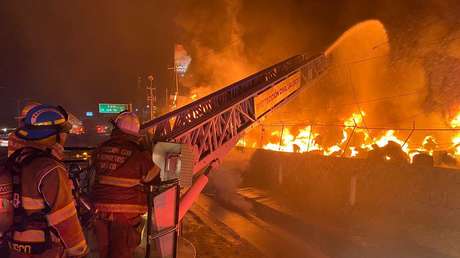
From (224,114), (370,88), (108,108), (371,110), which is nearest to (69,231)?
(224,114)

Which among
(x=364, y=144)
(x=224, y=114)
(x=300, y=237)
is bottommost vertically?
(x=300, y=237)

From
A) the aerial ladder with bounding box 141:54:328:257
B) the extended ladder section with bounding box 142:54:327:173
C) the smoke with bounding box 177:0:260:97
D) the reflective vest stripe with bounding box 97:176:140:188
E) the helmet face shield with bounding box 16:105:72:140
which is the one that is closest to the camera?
the helmet face shield with bounding box 16:105:72:140

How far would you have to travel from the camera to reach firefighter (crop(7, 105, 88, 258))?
229 cm

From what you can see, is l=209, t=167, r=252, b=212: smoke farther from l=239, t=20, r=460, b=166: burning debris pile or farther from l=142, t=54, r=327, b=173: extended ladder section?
l=142, t=54, r=327, b=173: extended ladder section

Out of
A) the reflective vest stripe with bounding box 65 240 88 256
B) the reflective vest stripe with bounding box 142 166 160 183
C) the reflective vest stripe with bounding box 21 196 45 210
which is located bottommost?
the reflective vest stripe with bounding box 65 240 88 256

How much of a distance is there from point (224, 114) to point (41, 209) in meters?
4.52

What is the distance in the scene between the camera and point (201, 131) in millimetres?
6102

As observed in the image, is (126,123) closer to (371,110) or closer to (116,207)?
(116,207)

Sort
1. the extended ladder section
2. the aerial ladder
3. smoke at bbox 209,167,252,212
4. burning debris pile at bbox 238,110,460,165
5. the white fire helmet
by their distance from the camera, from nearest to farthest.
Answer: the white fire helmet < the aerial ladder < the extended ladder section < burning debris pile at bbox 238,110,460,165 < smoke at bbox 209,167,252,212

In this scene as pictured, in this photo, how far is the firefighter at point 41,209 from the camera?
7.53 ft

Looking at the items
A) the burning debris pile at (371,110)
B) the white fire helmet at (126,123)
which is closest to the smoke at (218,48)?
the burning debris pile at (371,110)

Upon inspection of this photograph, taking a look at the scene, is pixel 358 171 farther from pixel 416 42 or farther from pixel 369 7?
pixel 369 7

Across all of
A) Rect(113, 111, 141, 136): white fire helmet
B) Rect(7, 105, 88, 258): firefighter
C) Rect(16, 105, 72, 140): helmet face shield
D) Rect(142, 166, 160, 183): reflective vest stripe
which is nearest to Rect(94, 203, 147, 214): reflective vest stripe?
Rect(142, 166, 160, 183): reflective vest stripe

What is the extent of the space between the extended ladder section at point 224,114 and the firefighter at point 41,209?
2.81 metres
